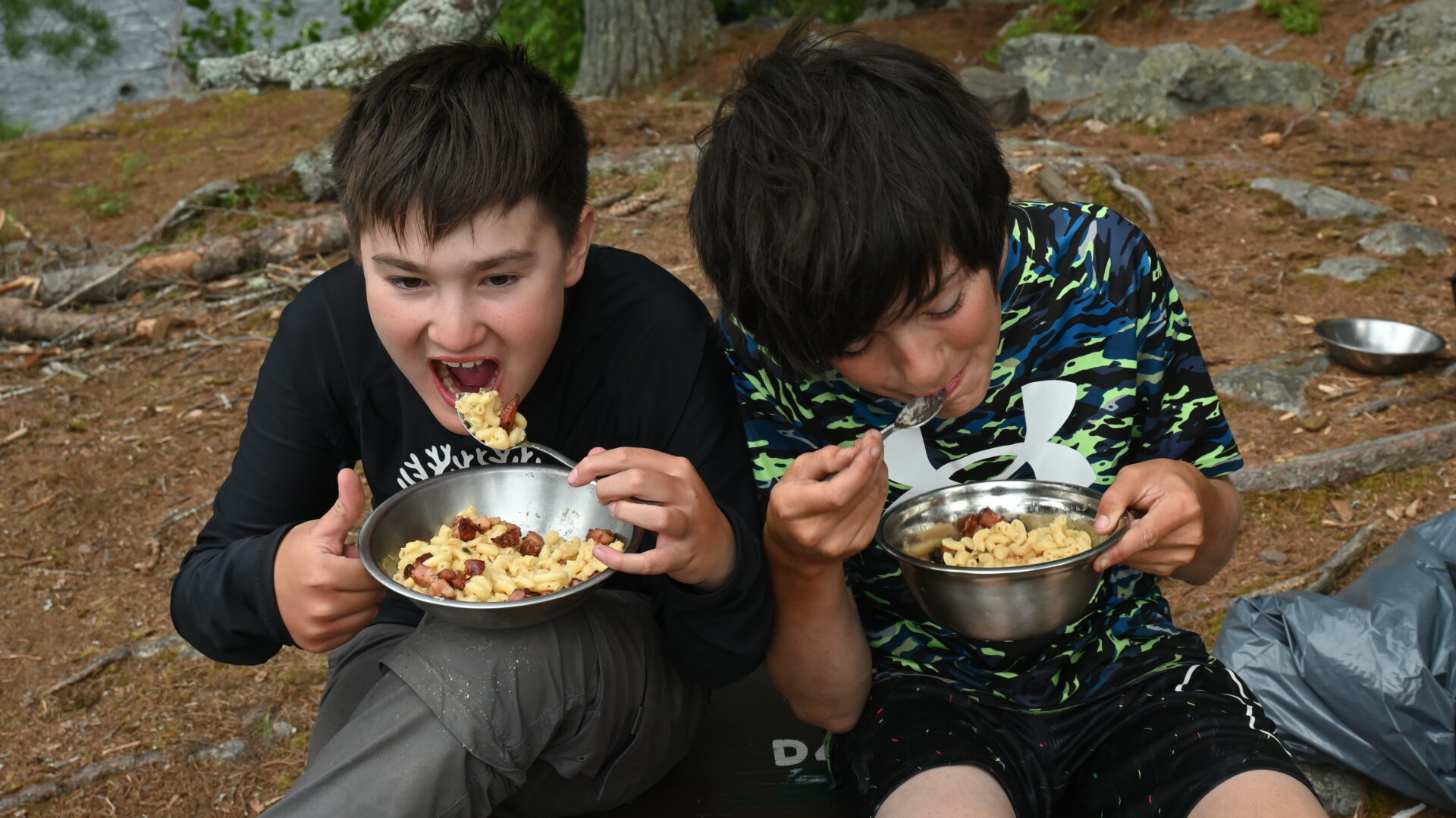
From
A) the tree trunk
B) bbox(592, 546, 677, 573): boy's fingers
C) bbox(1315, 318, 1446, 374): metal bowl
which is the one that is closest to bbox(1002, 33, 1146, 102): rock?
the tree trunk

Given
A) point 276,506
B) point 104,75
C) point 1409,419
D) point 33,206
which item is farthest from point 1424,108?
point 104,75

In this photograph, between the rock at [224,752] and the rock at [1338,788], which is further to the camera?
the rock at [224,752]

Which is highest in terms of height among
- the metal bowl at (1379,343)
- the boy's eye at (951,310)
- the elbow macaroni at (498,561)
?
the boy's eye at (951,310)

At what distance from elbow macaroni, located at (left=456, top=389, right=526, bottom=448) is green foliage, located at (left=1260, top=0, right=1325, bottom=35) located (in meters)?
9.66

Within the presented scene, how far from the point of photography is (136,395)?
5.42 m

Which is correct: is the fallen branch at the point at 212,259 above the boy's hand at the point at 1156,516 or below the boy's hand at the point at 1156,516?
below

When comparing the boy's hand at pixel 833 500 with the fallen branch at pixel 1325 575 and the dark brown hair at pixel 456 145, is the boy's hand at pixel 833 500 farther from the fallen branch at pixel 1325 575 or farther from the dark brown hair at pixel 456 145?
the fallen branch at pixel 1325 575

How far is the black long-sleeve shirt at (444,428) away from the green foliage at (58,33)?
22.5ft

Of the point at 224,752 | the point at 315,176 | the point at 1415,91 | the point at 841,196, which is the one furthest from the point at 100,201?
the point at 1415,91

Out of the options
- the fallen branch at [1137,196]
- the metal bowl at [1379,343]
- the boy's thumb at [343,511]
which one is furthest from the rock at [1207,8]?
→ the boy's thumb at [343,511]

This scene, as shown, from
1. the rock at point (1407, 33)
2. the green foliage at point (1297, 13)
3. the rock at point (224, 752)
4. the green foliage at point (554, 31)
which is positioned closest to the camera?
the rock at point (224, 752)

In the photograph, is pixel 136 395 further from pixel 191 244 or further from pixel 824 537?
pixel 824 537

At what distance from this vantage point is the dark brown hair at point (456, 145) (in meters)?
2.01

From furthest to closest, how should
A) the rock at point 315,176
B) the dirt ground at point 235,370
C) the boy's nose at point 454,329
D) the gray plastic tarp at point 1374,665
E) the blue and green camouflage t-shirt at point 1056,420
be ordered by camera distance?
the rock at point 315,176 < the dirt ground at point 235,370 < the gray plastic tarp at point 1374,665 < the blue and green camouflage t-shirt at point 1056,420 < the boy's nose at point 454,329
